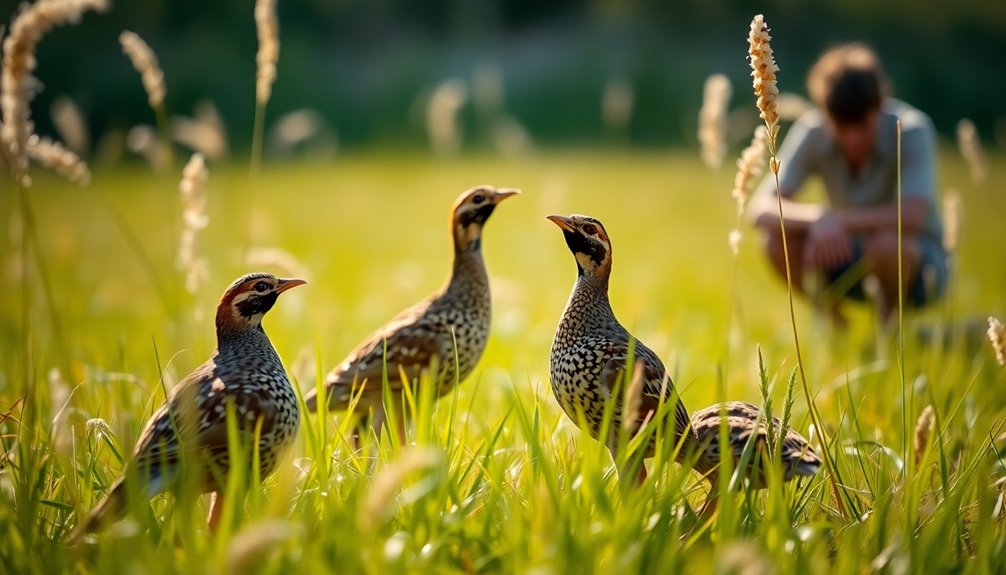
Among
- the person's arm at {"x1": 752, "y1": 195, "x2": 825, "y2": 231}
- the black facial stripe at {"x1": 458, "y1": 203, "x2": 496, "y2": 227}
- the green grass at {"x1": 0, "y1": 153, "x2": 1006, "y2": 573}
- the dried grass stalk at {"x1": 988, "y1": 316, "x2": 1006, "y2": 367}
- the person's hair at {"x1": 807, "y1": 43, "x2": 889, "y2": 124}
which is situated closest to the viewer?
the green grass at {"x1": 0, "y1": 153, "x2": 1006, "y2": 573}

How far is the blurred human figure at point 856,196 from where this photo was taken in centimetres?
619

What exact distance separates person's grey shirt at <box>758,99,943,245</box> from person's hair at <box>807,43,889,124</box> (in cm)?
36

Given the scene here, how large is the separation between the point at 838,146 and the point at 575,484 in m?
4.80

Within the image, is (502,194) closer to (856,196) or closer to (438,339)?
(438,339)

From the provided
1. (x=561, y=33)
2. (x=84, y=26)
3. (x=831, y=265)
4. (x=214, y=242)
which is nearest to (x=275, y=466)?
(x=831, y=265)

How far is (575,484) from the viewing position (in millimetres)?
2779

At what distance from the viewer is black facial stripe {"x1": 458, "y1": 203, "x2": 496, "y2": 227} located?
4.02m

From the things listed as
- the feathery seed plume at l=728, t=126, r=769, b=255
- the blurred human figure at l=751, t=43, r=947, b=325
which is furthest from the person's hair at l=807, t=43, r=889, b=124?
the feathery seed plume at l=728, t=126, r=769, b=255

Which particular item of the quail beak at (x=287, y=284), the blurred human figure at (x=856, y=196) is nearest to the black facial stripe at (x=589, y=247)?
the quail beak at (x=287, y=284)

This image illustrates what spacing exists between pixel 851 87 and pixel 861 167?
88 centimetres

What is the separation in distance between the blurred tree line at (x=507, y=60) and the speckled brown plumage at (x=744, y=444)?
49.0 feet

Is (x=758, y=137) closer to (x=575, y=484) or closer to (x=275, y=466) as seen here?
(x=575, y=484)

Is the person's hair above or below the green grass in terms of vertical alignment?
above

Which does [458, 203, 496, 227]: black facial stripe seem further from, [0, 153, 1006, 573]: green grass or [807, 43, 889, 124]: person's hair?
[807, 43, 889, 124]: person's hair
